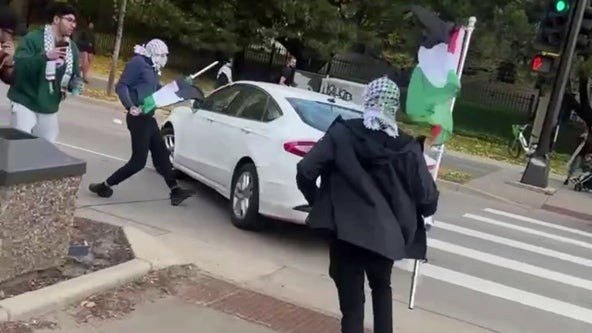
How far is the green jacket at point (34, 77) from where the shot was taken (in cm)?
615

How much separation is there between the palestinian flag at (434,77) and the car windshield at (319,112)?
2.03 m

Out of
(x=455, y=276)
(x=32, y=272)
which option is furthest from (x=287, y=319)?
(x=455, y=276)

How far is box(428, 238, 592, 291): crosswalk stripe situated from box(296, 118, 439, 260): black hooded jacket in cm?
446

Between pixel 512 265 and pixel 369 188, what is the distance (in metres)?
→ 4.86

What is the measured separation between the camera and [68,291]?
4965 mm

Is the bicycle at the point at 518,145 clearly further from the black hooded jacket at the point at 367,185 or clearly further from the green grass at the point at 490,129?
the black hooded jacket at the point at 367,185

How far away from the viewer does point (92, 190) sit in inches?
332

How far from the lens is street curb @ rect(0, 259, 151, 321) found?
15.2 feet

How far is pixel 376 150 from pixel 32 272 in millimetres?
2500

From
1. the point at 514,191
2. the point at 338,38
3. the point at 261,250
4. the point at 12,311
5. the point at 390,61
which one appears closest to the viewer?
the point at 12,311

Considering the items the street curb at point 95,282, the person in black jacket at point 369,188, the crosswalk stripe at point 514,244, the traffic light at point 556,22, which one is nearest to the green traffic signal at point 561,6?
the traffic light at point 556,22

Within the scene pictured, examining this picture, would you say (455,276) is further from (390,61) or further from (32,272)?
(390,61)

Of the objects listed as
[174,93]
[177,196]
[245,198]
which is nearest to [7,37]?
[174,93]

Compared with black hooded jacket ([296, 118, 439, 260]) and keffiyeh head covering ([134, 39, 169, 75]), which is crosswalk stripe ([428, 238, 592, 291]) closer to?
keffiyeh head covering ([134, 39, 169, 75])
